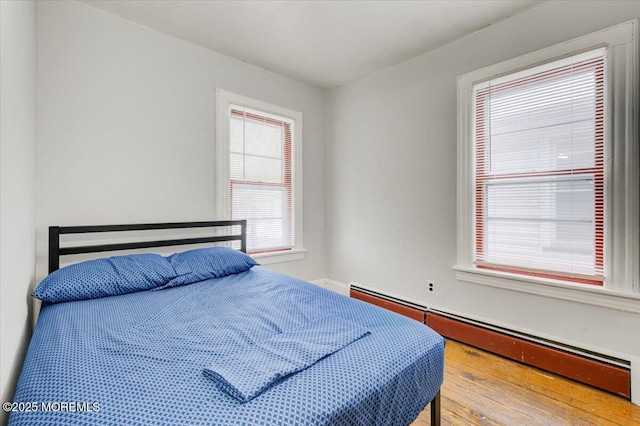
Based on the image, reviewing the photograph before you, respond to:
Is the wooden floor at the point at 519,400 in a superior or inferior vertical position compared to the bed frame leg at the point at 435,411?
inferior

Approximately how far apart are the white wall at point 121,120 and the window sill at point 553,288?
2.42 m

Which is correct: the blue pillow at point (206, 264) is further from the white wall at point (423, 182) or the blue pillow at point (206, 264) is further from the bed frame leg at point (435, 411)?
the bed frame leg at point (435, 411)

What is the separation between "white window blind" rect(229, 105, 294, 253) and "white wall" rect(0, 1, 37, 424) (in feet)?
5.31

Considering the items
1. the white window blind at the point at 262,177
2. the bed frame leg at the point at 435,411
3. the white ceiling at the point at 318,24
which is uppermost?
the white ceiling at the point at 318,24

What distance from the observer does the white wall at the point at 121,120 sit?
2.04 meters

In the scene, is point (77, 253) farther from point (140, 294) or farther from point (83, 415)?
point (83, 415)

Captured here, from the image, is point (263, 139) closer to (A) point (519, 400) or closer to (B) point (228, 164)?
(B) point (228, 164)

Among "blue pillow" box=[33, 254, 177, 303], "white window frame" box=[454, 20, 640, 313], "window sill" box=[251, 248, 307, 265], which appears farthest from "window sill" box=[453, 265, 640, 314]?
"blue pillow" box=[33, 254, 177, 303]

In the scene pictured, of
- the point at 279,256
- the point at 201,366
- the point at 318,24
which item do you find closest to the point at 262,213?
the point at 279,256

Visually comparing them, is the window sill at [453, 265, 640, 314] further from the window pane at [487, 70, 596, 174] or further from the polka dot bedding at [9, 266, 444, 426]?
the polka dot bedding at [9, 266, 444, 426]

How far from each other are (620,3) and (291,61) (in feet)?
8.06

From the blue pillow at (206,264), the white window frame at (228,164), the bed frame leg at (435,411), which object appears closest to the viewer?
the bed frame leg at (435,411)

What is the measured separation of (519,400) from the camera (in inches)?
69.5

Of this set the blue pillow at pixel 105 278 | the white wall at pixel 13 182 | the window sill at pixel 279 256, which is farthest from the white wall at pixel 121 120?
the window sill at pixel 279 256
